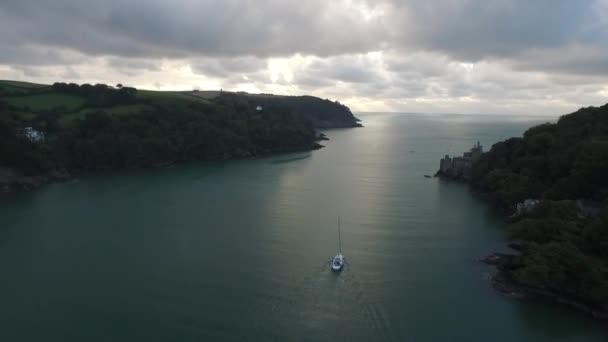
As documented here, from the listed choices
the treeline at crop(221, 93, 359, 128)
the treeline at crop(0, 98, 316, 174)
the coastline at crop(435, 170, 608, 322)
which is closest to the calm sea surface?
the coastline at crop(435, 170, 608, 322)

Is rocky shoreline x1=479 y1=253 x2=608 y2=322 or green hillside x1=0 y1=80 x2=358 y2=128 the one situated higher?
green hillside x1=0 y1=80 x2=358 y2=128

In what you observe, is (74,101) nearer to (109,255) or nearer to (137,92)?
(137,92)

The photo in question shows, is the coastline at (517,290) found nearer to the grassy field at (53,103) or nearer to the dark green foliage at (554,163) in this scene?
the dark green foliage at (554,163)

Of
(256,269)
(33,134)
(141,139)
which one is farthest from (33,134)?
(256,269)

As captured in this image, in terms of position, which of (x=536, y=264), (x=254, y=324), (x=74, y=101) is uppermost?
(x=74, y=101)

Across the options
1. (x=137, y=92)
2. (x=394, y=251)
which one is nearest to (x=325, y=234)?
(x=394, y=251)

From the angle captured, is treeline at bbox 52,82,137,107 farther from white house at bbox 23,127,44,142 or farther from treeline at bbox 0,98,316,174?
white house at bbox 23,127,44,142

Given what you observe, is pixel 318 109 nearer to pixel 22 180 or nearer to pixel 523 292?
pixel 22 180
